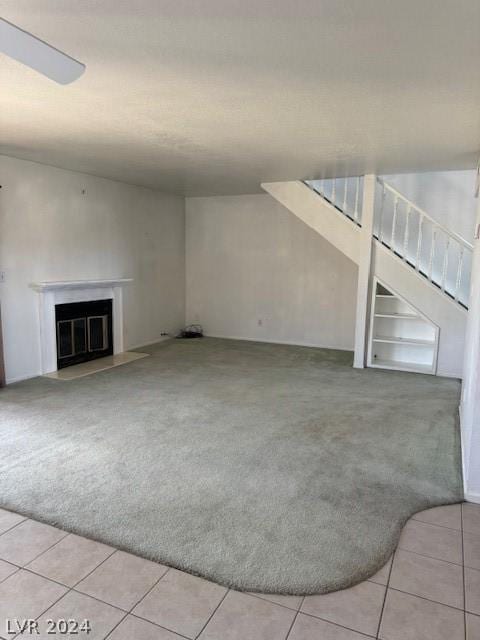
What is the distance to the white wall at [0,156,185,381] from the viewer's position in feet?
15.4

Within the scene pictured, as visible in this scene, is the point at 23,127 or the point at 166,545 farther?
the point at 23,127

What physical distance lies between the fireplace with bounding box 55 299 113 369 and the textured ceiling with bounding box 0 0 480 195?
6.11 ft

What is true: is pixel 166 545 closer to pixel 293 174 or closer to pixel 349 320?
pixel 293 174

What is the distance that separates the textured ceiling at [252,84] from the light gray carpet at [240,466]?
234 cm

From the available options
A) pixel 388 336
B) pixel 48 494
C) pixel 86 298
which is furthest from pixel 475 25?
pixel 86 298

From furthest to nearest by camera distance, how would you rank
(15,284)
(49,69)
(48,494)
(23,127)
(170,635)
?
1. (15,284)
2. (23,127)
3. (48,494)
4. (49,69)
5. (170,635)

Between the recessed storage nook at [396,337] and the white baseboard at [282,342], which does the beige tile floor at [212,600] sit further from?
the white baseboard at [282,342]

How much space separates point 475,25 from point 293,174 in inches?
Answer: 141

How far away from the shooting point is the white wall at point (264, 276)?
662 centimetres

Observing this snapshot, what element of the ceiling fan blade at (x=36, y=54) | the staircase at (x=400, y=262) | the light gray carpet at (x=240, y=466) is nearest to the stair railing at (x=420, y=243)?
the staircase at (x=400, y=262)

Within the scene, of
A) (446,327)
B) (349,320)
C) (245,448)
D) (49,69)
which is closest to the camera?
(49,69)

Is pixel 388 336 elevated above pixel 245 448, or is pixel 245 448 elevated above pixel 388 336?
pixel 388 336

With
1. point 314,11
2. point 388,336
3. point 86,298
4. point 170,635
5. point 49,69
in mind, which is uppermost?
point 314,11

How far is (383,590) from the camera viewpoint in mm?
1836
